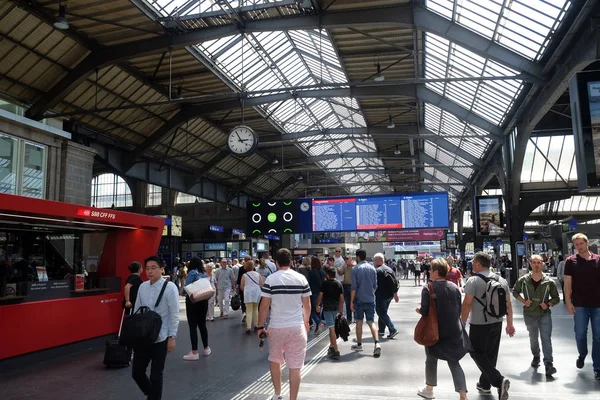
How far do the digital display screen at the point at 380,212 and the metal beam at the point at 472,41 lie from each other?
275 inches

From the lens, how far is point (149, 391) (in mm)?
4535

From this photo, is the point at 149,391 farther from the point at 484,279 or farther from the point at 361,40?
the point at 361,40

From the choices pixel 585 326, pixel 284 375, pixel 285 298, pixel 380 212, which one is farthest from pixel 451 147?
pixel 285 298

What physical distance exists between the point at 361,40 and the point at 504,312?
40.6 ft

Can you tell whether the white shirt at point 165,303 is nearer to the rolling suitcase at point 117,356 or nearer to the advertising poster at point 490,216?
the rolling suitcase at point 117,356

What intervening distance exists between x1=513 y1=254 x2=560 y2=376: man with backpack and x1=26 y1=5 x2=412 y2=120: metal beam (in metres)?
8.14

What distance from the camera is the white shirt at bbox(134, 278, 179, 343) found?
15.1ft

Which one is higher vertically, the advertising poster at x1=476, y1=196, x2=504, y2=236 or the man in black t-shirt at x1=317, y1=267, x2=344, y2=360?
the advertising poster at x1=476, y1=196, x2=504, y2=236

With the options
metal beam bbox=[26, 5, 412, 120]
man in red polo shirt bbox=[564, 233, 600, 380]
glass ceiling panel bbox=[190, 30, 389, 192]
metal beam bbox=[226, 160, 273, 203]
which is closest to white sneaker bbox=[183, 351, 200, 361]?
man in red polo shirt bbox=[564, 233, 600, 380]

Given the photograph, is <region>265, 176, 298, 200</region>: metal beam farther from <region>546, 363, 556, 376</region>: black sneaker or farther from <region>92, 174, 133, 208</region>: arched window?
<region>546, 363, 556, 376</region>: black sneaker

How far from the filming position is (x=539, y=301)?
254 inches

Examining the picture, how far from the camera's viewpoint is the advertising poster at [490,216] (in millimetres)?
21000

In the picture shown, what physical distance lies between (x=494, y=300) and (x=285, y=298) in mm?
2219

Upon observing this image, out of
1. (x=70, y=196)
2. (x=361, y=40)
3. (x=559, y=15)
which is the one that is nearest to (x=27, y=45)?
(x=70, y=196)
